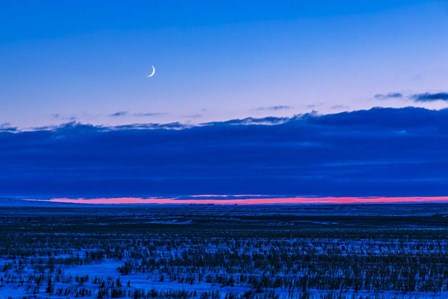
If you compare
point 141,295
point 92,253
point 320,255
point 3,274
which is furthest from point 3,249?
point 141,295

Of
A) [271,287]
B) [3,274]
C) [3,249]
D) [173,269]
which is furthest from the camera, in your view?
[3,249]

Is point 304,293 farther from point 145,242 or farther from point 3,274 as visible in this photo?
point 145,242

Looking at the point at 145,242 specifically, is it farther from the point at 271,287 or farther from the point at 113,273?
the point at 271,287

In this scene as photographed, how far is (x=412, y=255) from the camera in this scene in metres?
24.9

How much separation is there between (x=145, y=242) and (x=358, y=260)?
1368 centimetres

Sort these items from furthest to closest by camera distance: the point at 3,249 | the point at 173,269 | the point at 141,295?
the point at 3,249
the point at 173,269
the point at 141,295

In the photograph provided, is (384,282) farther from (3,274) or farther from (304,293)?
(3,274)

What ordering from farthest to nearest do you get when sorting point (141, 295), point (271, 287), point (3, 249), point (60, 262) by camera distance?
1. point (3, 249)
2. point (60, 262)
3. point (271, 287)
4. point (141, 295)

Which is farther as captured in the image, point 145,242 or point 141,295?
point 145,242

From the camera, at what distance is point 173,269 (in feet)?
64.1

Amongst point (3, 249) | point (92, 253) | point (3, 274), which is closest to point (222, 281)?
point (3, 274)

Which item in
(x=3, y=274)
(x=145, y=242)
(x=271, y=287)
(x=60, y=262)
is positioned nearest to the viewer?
(x=271, y=287)

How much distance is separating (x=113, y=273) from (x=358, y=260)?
8.65m

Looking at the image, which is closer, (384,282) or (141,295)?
(141,295)
